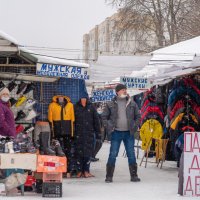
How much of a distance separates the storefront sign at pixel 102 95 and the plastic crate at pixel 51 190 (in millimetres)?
3755

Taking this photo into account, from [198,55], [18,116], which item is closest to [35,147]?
[18,116]

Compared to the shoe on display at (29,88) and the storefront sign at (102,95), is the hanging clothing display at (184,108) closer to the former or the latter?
the storefront sign at (102,95)

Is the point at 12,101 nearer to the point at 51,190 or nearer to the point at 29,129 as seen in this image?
the point at 29,129

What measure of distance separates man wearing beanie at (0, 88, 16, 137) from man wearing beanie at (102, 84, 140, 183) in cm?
183

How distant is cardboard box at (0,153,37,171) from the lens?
25.7ft

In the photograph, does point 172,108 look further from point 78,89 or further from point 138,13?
point 138,13

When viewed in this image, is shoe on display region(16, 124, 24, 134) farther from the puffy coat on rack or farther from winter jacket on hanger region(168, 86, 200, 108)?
winter jacket on hanger region(168, 86, 200, 108)

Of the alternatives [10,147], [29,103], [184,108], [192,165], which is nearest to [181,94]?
[184,108]

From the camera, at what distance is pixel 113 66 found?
10945 mm

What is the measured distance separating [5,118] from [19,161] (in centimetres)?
105

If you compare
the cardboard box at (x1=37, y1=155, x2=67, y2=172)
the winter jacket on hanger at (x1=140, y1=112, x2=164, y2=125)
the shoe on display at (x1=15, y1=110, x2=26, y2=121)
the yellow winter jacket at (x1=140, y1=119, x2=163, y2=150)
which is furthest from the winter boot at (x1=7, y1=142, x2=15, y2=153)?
the winter jacket on hanger at (x1=140, y1=112, x2=164, y2=125)

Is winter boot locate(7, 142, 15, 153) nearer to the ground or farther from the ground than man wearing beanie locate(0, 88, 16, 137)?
nearer to the ground

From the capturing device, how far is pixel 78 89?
10812 mm

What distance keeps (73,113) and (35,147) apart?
1.67 metres
